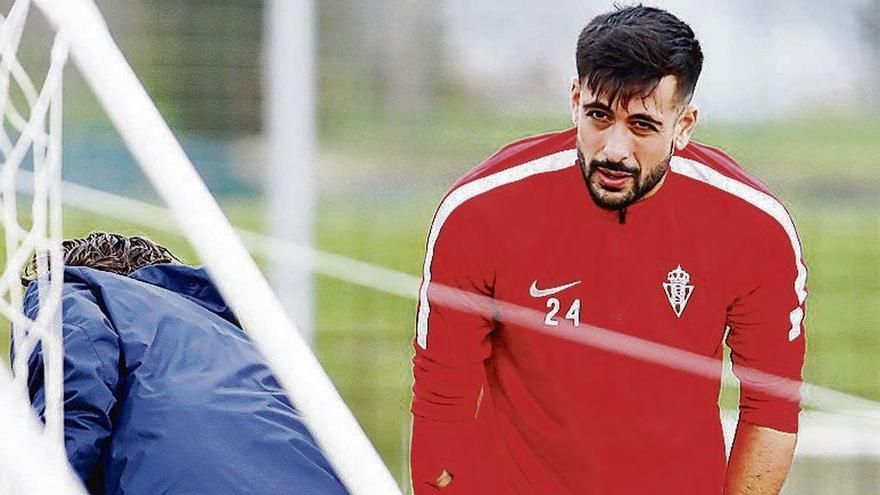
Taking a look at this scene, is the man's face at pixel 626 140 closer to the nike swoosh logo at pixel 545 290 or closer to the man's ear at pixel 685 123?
the man's ear at pixel 685 123

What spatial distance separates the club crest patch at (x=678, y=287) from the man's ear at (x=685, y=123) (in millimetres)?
175

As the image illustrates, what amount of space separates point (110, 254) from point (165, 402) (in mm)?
393

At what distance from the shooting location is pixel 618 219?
2.29 metres

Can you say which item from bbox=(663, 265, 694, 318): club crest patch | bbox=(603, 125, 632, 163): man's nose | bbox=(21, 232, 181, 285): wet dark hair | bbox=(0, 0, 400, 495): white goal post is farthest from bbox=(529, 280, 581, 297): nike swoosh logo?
bbox=(0, 0, 400, 495): white goal post

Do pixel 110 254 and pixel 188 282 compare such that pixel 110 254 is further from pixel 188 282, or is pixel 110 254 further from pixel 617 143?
pixel 617 143

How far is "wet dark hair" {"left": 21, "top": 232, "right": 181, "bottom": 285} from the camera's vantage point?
2248 mm

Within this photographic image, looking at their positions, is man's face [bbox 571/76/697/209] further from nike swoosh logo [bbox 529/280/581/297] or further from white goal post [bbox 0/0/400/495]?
white goal post [bbox 0/0/400/495]

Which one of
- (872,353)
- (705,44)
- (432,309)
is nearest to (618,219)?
(432,309)

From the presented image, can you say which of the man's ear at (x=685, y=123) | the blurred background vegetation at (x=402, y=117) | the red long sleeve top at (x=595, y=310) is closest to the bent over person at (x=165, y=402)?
the red long sleeve top at (x=595, y=310)

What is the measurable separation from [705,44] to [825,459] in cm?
183

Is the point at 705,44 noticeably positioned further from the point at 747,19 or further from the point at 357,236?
the point at 357,236

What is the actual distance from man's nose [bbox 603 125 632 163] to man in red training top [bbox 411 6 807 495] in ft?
0.26

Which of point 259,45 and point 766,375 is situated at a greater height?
point 259,45

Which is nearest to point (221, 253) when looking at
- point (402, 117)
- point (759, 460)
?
point (759, 460)
